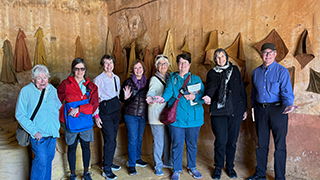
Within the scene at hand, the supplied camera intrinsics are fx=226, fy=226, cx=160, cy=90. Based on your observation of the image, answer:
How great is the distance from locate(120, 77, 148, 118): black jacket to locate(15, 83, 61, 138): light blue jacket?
0.87 metres

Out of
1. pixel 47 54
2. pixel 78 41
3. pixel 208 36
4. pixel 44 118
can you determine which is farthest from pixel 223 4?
pixel 47 54

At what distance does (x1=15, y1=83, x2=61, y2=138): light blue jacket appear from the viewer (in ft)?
6.72

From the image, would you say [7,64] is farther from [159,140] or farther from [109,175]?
[159,140]

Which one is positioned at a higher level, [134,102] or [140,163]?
[134,102]

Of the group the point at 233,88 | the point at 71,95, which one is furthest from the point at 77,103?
→ the point at 233,88

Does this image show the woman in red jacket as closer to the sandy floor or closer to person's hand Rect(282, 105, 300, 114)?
the sandy floor

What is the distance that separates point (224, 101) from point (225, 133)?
1.32 ft

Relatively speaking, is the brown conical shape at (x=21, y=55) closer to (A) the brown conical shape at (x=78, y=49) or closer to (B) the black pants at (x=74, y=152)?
(A) the brown conical shape at (x=78, y=49)

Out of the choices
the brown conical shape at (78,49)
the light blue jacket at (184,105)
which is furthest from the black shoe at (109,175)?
the brown conical shape at (78,49)

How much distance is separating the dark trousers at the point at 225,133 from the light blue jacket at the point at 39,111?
177 cm

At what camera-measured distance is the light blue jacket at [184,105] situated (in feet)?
8.55

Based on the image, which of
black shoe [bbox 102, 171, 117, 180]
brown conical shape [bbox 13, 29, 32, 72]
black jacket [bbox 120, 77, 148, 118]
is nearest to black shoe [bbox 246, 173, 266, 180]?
black jacket [bbox 120, 77, 148, 118]

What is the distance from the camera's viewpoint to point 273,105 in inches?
98.0

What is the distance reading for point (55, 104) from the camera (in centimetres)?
231
